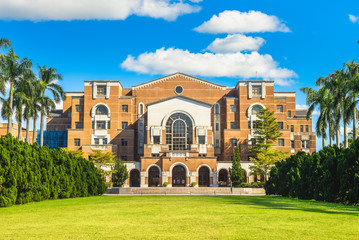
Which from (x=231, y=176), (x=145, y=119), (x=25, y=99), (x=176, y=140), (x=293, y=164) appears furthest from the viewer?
(x=145, y=119)

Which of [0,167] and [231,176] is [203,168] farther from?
[0,167]

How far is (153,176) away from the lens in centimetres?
6128

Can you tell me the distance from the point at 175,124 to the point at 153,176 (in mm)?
9394

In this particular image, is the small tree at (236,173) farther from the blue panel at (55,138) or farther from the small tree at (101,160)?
the blue panel at (55,138)

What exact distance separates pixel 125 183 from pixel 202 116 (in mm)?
16832

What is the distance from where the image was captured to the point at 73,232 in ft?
33.9

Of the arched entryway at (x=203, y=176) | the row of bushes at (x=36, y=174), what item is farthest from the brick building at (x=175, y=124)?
the row of bushes at (x=36, y=174)

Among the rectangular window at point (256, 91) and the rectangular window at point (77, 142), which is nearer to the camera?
the rectangular window at point (77, 142)

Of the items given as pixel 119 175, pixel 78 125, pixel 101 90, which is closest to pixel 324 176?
pixel 119 175

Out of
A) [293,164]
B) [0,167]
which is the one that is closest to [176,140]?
[293,164]

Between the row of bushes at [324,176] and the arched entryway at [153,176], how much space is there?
3079 centimetres

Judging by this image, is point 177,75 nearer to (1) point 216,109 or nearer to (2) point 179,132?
(1) point 216,109

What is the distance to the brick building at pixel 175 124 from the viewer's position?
60.5 m

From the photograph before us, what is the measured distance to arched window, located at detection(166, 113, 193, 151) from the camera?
205 ft
